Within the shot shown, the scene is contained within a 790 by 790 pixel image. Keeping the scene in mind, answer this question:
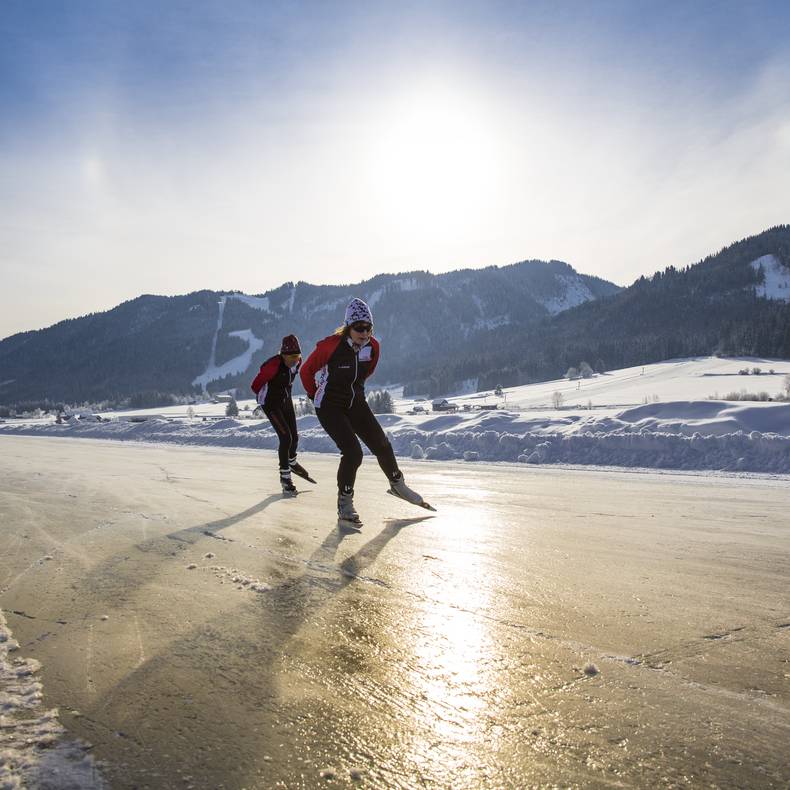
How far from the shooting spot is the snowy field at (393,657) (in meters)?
1.32

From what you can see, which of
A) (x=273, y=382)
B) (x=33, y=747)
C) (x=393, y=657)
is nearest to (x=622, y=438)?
(x=273, y=382)

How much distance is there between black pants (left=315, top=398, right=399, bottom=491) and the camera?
5020mm

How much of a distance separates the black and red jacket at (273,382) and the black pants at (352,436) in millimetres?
2342

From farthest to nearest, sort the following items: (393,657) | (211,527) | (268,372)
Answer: (268,372) → (211,527) → (393,657)

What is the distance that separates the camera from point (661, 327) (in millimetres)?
123500

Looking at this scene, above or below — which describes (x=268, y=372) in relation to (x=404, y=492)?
above

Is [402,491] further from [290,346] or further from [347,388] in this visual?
[290,346]

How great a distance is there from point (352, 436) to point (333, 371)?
2.04 feet

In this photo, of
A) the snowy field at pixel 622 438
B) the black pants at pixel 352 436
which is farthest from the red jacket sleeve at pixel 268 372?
the snowy field at pixel 622 438

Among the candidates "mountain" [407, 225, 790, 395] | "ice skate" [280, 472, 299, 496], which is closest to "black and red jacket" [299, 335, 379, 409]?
"ice skate" [280, 472, 299, 496]

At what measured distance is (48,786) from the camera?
1.25m

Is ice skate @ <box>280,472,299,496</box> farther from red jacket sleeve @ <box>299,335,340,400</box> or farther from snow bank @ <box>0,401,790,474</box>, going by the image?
snow bank @ <box>0,401,790,474</box>

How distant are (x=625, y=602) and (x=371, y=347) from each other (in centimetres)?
350

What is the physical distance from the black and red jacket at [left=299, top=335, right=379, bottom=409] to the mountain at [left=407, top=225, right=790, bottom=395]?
275 ft
